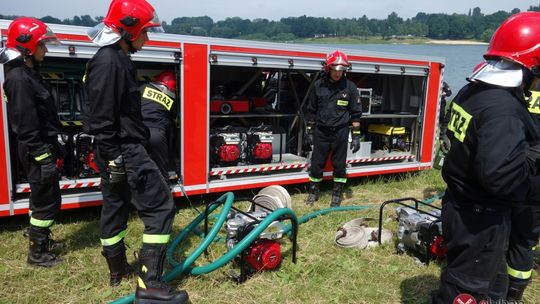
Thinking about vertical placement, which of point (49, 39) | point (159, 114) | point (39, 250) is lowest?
point (39, 250)

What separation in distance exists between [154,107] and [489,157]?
142 inches

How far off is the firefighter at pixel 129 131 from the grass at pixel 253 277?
1.82ft

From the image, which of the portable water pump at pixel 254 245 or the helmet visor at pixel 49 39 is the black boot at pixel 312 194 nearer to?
the portable water pump at pixel 254 245

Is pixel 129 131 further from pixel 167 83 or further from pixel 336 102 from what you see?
pixel 336 102

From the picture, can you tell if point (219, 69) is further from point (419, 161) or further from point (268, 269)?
point (268, 269)

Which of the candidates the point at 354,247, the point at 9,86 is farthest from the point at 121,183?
the point at 354,247

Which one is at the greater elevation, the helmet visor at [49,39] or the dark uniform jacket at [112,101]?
Result: the helmet visor at [49,39]

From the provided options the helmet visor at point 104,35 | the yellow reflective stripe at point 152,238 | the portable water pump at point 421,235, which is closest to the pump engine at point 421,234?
the portable water pump at point 421,235

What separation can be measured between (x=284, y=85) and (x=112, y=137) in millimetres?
5118

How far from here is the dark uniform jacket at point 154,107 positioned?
4.82 meters

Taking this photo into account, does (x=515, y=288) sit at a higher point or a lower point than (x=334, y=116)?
lower

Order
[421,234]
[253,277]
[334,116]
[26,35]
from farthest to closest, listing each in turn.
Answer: [334,116] → [421,234] → [253,277] → [26,35]

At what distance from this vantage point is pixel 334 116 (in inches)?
228

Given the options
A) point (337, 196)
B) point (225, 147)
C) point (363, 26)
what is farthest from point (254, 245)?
point (363, 26)
